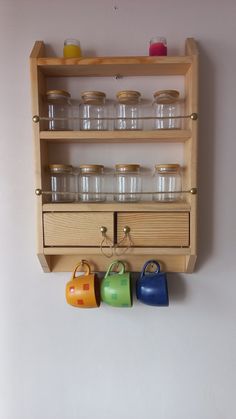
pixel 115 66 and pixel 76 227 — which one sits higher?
pixel 115 66

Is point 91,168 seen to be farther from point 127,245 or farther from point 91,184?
point 127,245

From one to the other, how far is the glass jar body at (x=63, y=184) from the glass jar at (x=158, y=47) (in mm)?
399

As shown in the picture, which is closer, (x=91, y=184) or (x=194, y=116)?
(x=194, y=116)

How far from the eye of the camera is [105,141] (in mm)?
1044

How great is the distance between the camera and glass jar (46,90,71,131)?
1.01 meters

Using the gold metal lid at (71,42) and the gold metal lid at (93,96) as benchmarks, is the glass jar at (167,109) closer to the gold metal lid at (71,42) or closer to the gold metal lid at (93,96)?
the gold metal lid at (93,96)

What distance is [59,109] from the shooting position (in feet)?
3.48

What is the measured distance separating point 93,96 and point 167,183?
326mm

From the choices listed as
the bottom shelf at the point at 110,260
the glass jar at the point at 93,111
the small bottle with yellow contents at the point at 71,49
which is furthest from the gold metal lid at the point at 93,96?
the bottom shelf at the point at 110,260

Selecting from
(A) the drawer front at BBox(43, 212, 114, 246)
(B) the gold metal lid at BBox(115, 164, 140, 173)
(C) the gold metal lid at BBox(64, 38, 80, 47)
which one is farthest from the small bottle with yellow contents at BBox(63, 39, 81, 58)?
(A) the drawer front at BBox(43, 212, 114, 246)
